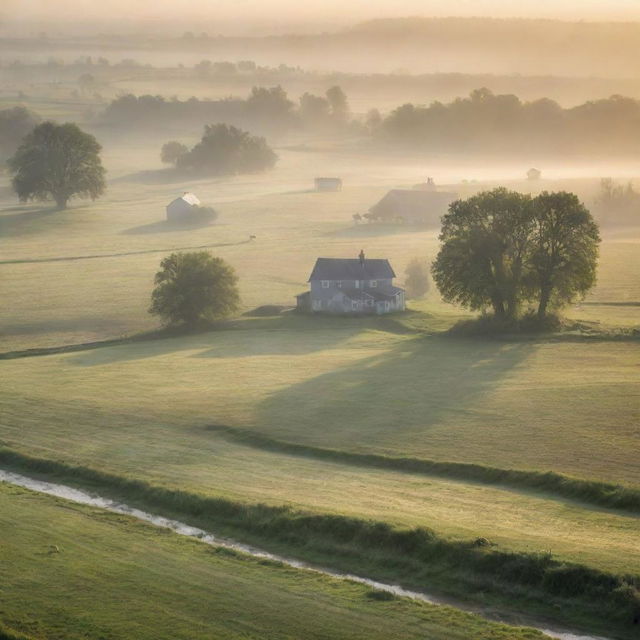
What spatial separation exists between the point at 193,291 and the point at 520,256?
23822 millimetres

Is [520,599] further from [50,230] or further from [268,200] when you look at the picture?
[268,200]

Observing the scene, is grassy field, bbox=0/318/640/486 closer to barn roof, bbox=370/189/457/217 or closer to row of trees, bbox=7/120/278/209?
barn roof, bbox=370/189/457/217

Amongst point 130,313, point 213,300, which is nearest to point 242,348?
point 213,300

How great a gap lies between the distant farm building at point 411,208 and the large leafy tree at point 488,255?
2532 inches

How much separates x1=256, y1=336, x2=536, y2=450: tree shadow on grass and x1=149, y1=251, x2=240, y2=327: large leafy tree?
16074 mm

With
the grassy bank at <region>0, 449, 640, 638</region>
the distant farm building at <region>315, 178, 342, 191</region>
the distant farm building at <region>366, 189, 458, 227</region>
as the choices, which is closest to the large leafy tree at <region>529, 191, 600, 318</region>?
the grassy bank at <region>0, 449, 640, 638</region>

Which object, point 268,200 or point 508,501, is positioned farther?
point 268,200

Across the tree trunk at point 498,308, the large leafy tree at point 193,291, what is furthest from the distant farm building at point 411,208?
the tree trunk at point 498,308

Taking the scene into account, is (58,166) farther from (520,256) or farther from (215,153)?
(520,256)

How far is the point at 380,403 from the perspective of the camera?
180ft

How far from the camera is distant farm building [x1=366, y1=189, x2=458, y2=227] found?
144 metres

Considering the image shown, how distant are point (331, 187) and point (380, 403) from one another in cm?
12688

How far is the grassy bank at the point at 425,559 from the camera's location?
2983cm

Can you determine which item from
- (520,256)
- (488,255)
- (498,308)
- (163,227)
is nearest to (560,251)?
(520,256)
